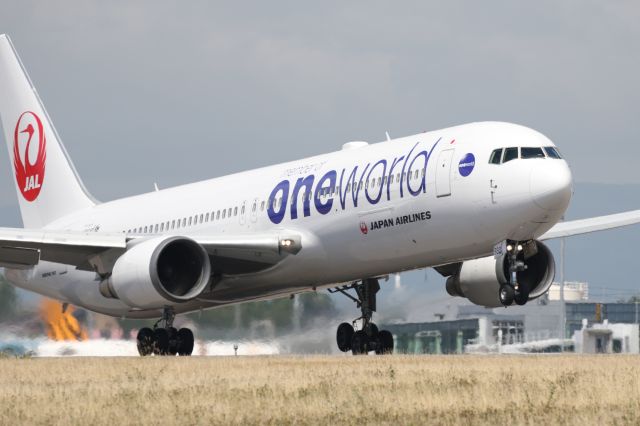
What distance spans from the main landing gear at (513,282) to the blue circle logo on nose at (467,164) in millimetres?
1735

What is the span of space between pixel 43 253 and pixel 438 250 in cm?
1027

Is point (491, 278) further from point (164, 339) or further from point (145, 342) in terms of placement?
point (145, 342)

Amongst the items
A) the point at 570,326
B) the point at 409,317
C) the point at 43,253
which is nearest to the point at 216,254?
the point at 43,253

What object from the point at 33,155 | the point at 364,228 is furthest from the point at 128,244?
the point at 33,155

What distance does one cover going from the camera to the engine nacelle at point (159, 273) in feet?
102

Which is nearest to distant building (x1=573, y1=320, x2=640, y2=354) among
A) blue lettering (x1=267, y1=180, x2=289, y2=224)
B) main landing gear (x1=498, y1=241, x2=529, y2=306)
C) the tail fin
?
the tail fin

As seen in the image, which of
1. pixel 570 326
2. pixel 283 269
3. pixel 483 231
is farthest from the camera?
pixel 570 326

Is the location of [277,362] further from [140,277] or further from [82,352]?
[82,352]

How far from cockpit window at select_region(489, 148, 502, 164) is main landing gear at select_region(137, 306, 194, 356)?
30.4 ft

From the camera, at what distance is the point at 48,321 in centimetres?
3875

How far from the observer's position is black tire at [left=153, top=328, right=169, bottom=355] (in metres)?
34.5

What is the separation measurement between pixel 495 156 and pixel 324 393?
36.0 ft

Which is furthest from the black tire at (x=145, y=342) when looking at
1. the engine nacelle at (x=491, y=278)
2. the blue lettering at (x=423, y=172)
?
the blue lettering at (x=423, y=172)

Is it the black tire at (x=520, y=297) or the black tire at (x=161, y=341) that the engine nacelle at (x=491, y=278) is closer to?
the black tire at (x=520, y=297)
